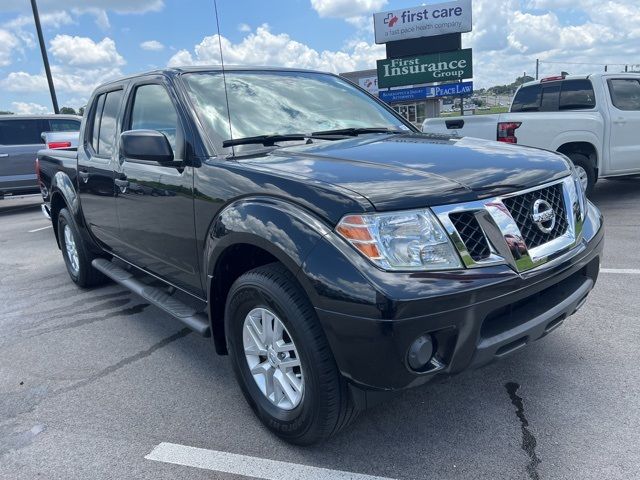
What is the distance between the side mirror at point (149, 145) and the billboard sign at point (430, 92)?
24.6m

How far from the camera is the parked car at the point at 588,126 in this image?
7.86 metres

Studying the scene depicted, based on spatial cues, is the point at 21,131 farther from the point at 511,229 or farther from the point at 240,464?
the point at 511,229

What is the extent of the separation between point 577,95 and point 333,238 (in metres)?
7.42

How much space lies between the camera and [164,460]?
2641mm

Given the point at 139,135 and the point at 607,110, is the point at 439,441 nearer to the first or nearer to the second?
the point at 139,135

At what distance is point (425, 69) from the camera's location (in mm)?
25188

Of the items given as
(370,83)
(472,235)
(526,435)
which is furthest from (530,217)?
(370,83)

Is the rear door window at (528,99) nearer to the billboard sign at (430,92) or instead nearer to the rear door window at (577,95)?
the rear door window at (577,95)

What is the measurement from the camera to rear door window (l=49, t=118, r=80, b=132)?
11.7m

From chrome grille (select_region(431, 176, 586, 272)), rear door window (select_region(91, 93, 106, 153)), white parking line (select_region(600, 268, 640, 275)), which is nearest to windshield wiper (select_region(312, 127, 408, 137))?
chrome grille (select_region(431, 176, 586, 272))

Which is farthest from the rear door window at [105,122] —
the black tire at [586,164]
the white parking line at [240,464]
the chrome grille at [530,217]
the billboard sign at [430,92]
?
the billboard sign at [430,92]

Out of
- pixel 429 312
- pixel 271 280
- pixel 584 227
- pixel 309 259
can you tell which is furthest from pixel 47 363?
pixel 584 227

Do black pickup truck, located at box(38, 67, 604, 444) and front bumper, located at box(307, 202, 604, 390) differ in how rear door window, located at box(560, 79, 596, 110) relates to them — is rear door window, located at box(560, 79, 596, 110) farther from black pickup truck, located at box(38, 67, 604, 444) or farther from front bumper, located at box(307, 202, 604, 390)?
front bumper, located at box(307, 202, 604, 390)

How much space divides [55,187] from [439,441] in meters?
4.52
